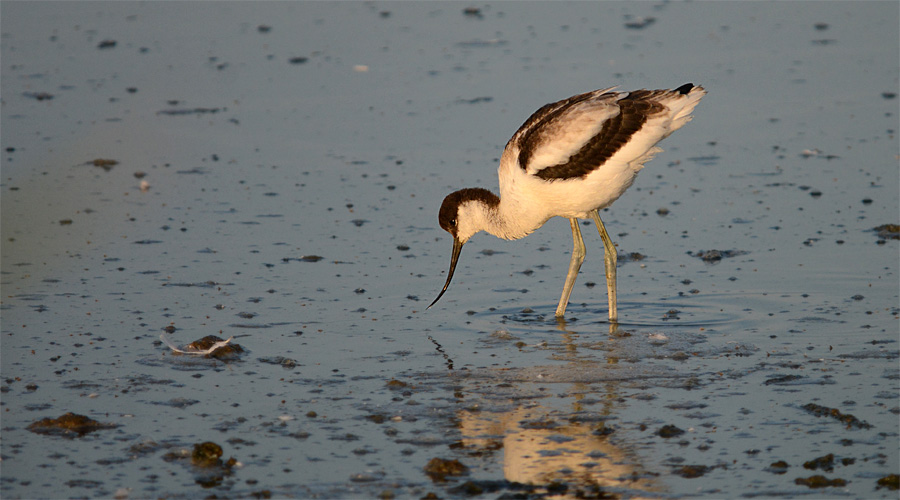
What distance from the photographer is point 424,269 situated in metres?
8.19

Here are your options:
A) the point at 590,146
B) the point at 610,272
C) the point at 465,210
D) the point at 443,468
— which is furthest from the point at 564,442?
the point at 465,210

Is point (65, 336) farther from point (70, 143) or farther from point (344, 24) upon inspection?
point (344, 24)

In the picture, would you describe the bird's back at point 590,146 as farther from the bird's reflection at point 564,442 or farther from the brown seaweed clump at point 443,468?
the brown seaweed clump at point 443,468

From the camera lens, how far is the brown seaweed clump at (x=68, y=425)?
17.6 ft

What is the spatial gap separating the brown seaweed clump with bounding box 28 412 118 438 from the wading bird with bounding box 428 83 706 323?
2.71 metres

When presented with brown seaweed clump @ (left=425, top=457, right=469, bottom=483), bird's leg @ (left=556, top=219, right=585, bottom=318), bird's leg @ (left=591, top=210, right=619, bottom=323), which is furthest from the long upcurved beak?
brown seaweed clump @ (left=425, top=457, right=469, bottom=483)

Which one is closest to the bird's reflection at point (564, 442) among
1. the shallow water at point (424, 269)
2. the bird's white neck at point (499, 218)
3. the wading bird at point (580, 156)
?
Answer: the shallow water at point (424, 269)

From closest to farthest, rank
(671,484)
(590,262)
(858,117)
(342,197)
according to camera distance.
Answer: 1. (671,484)
2. (590,262)
3. (342,197)
4. (858,117)

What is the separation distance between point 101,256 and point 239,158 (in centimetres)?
256

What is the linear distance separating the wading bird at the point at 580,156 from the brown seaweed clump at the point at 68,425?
2715 mm

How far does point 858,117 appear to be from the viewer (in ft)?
37.1

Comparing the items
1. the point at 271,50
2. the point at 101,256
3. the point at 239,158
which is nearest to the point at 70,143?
the point at 239,158

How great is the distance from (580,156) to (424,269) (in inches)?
67.6

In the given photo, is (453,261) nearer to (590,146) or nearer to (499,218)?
(499,218)
